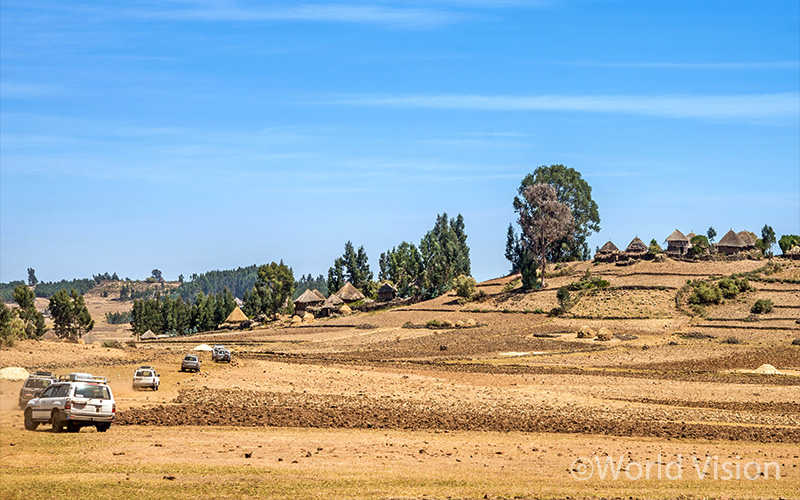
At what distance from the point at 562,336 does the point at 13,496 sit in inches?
3026

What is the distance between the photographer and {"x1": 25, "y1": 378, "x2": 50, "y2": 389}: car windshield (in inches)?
1463

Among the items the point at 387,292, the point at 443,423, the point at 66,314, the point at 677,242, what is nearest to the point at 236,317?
the point at 387,292

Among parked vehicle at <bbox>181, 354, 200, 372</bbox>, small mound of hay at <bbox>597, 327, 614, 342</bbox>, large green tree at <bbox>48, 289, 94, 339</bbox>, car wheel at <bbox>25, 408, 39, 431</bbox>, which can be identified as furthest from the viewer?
large green tree at <bbox>48, 289, 94, 339</bbox>

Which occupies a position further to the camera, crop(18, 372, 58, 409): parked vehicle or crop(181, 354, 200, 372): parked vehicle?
crop(181, 354, 200, 372): parked vehicle

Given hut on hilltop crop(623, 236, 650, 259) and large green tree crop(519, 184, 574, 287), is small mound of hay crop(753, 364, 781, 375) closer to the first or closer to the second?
large green tree crop(519, 184, 574, 287)

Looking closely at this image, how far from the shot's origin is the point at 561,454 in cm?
3036

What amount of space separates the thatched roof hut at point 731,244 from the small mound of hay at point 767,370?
7890 cm

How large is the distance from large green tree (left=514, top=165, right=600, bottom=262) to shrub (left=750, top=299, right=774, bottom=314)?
5378 centimetres

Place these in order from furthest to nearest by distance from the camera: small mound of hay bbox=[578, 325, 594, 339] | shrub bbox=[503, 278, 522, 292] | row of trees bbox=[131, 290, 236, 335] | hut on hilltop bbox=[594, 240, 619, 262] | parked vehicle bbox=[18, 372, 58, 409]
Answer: row of trees bbox=[131, 290, 236, 335] → hut on hilltop bbox=[594, 240, 619, 262] → shrub bbox=[503, 278, 522, 292] → small mound of hay bbox=[578, 325, 594, 339] → parked vehicle bbox=[18, 372, 58, 409]

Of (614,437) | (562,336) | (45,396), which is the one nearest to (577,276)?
(562,336)

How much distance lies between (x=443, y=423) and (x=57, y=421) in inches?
615

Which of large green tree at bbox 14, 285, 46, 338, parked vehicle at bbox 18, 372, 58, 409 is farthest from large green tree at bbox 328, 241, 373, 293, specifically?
parked vehicle at bbox 18, 372, 58, 409

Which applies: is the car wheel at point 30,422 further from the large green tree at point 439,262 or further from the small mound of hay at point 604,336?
the large green tree at point 439,262

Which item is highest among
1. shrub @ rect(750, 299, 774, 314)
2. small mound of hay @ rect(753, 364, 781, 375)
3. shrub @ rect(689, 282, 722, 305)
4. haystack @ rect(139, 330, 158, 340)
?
shrub @ rect(689, 282, 722, 305)
